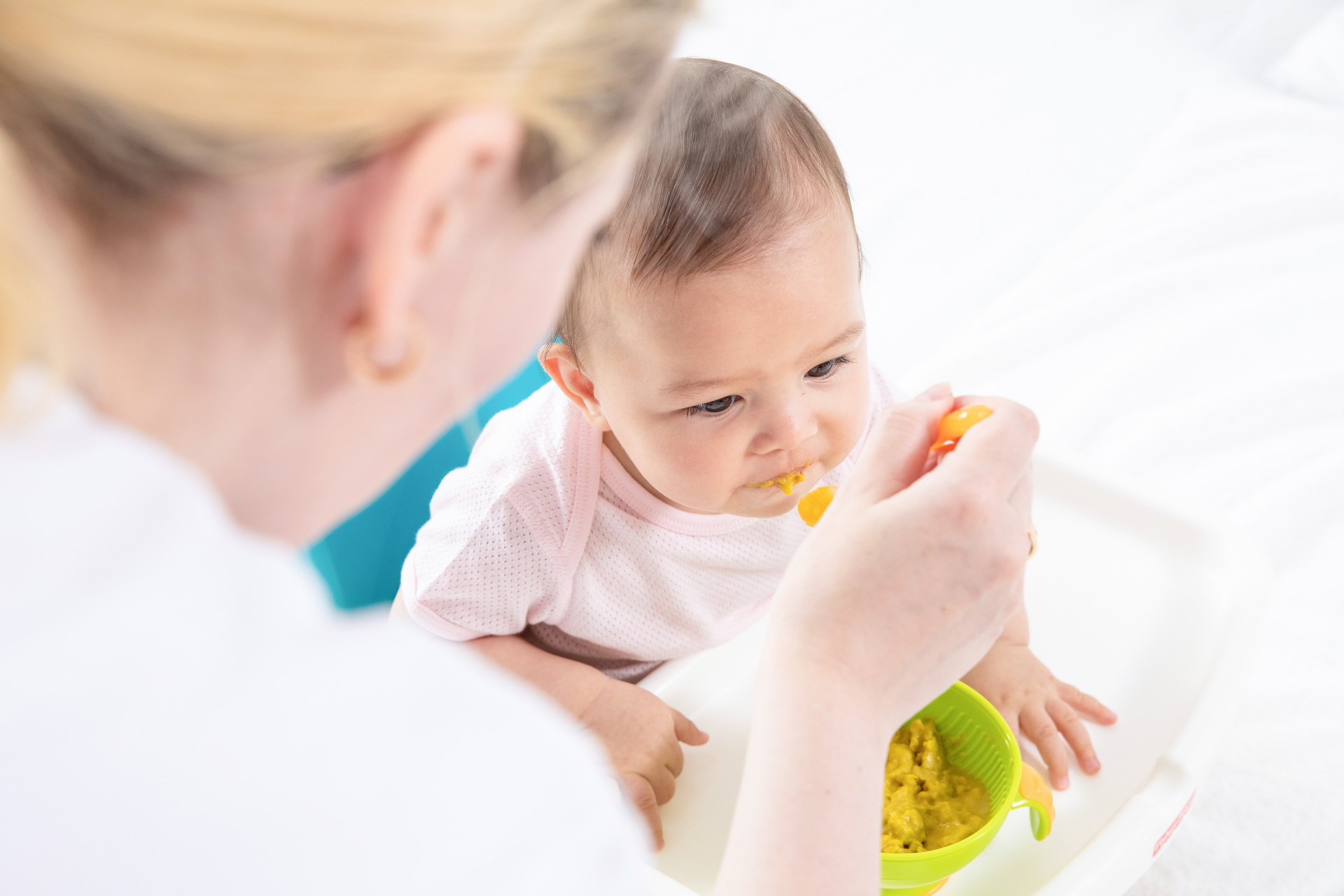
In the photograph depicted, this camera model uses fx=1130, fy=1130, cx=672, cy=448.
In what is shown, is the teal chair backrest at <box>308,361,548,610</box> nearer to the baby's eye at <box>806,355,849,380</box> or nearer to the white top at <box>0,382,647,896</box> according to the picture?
the baby's eye at <box>806,355,849,380</box>

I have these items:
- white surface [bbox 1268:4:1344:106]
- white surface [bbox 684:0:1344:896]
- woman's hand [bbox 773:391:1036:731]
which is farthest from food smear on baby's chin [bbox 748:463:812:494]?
white surface [bbox 1268:4:1344:106]

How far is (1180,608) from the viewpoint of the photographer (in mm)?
871

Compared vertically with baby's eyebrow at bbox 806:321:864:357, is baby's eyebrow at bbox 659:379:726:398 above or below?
below

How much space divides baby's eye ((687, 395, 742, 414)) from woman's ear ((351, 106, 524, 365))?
36cm

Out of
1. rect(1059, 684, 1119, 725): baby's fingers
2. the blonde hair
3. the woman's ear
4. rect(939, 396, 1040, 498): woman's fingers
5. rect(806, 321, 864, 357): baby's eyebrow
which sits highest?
the blonde hair

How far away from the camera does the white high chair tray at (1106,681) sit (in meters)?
0.72

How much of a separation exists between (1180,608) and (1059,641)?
10cm

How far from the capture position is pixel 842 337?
0.74 metres

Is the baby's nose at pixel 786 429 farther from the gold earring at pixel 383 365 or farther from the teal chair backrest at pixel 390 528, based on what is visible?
the gold earring at pixel 383 365

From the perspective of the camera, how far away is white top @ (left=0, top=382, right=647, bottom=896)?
0.30 m

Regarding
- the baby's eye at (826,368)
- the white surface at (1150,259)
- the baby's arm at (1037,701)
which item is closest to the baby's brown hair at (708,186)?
the baby's eye at (826,368)

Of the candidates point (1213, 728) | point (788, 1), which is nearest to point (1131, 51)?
point (788, 1)

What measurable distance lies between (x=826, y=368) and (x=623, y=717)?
0.92ft

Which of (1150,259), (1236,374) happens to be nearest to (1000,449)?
(1236,374)
